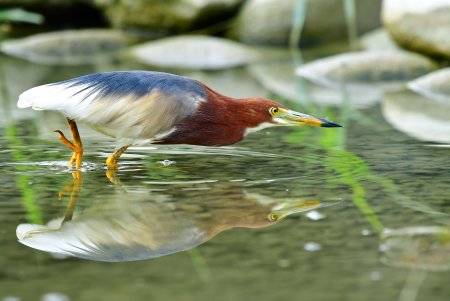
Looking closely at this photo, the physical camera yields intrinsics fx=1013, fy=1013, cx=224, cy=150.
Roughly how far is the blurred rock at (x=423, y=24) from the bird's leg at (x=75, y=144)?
5.41 m

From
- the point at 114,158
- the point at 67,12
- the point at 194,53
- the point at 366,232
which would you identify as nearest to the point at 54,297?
the point at 366,232

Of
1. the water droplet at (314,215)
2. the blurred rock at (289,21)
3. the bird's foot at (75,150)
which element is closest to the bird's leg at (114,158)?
the bird's foot at (75,150)

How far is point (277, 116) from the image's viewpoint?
567 cm

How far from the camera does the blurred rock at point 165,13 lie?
490 inches

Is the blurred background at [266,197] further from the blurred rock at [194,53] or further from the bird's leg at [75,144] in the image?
the blurred rock at [194,53]

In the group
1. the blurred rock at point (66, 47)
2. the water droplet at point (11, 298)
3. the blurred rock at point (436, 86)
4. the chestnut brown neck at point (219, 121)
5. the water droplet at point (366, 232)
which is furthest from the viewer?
the blurred rock at point (66, 47)

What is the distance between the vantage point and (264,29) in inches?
492

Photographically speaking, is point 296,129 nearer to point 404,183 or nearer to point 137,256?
point 404,183

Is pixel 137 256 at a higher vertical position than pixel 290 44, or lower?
higher

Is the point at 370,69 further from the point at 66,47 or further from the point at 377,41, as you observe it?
the point at 66,47

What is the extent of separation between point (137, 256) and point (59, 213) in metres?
0.85

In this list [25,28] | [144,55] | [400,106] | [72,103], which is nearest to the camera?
[72,103]

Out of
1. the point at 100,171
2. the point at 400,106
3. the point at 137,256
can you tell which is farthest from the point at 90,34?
the point at 137,256

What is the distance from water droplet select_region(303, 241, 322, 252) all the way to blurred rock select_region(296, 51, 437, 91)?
5668 millimetres
